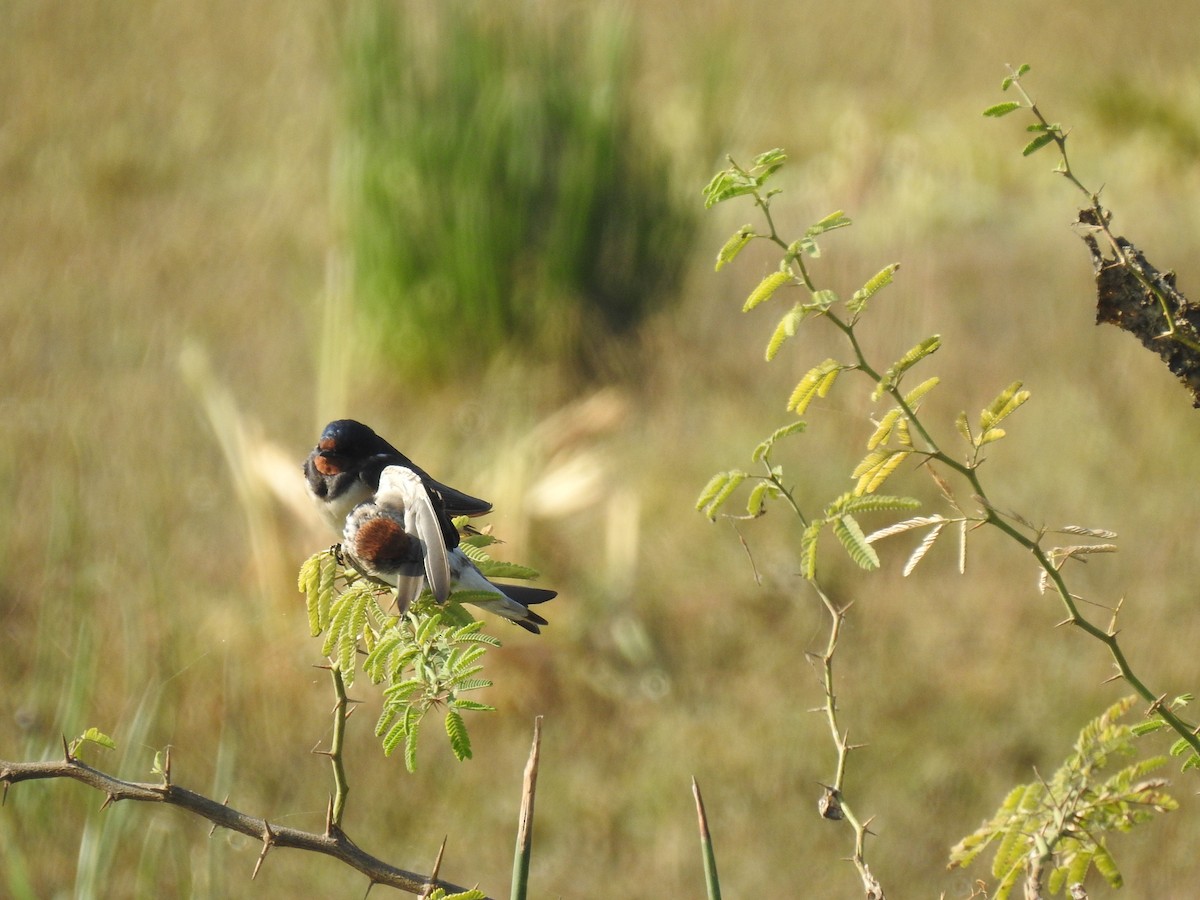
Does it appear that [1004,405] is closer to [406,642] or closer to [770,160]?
[770,160]

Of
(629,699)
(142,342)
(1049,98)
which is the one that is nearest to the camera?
(629,699)

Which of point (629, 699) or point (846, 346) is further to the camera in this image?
point (846, 346)

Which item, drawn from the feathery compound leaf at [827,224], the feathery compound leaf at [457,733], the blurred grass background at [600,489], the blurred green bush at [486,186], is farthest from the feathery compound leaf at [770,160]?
the blurred green bush at [486,186]

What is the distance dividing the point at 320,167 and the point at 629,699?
5.09 m

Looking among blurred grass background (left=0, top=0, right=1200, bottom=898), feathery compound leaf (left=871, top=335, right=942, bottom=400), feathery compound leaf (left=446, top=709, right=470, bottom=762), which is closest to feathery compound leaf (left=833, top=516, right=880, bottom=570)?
feathery compound leaf (left=871, top=335, right=942, bottom=400)

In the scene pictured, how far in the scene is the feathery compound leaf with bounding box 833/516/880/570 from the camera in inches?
46.5

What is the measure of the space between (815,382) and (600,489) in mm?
3031

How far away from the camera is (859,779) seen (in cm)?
357

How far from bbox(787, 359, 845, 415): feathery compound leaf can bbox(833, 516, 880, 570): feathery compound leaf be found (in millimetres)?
105

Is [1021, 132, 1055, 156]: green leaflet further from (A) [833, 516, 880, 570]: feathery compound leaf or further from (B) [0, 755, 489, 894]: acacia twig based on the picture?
(B) [0, 755, 489, 894]: acacia twig

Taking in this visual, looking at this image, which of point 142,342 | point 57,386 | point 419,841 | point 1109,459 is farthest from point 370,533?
point 142,342

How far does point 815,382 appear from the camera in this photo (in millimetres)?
1206

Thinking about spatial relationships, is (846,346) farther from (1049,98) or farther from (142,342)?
(1049,98)

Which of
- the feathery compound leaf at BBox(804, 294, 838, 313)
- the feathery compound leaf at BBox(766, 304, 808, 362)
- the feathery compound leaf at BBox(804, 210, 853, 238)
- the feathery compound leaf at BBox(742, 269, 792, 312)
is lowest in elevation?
the feathery compound leaf at BBox(804, 294, 838, 313)
